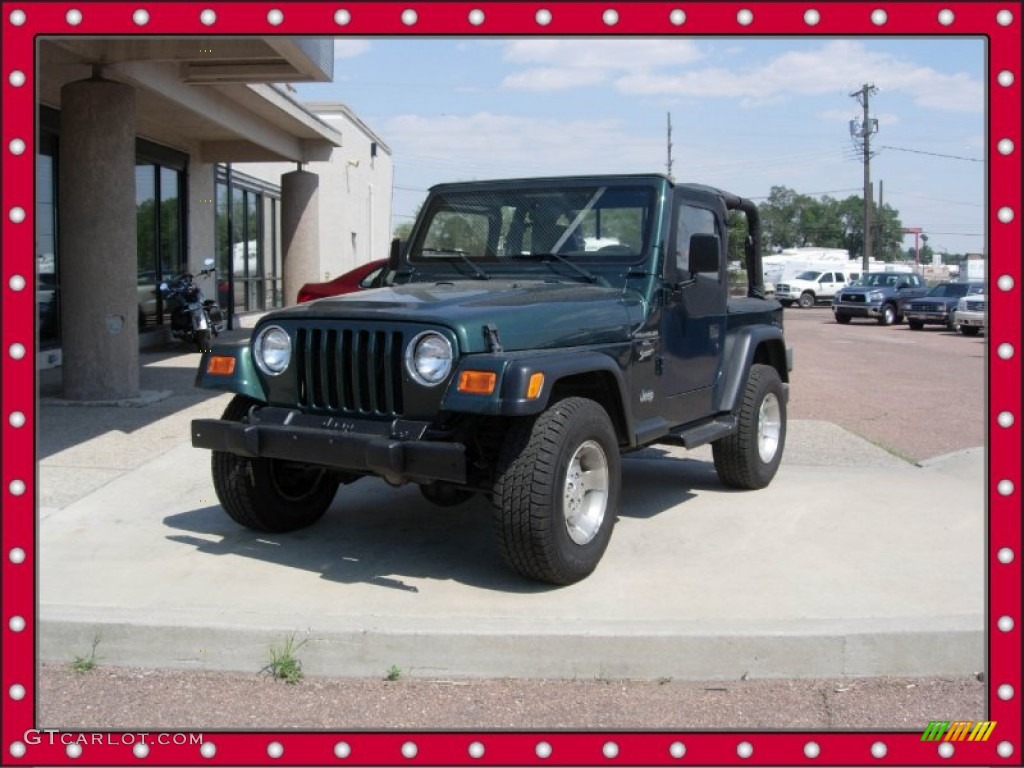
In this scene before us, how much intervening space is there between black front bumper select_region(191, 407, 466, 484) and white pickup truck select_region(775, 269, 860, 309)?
42790 mm

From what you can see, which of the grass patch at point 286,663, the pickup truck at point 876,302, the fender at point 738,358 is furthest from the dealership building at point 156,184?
the pickup truck at point 876,302

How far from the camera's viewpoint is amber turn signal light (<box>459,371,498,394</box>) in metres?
4.28

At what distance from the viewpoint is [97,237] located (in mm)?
9680

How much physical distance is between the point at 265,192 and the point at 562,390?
63.4 ft

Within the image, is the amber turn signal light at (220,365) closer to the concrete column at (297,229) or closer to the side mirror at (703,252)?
the side mirror at (703,252)

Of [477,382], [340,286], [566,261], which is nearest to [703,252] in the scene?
[566,261]

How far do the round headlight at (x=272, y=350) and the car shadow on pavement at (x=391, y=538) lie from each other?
38.0 inches

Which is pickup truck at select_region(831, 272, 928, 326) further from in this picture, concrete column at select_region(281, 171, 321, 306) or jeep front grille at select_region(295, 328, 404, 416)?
jeep front grille at select_region(295, 328, 404, 416)

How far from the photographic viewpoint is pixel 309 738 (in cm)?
255

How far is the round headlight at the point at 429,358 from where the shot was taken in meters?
4.50

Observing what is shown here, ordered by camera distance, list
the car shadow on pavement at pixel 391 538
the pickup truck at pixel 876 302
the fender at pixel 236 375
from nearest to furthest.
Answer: the car shadow on pavement at pixel 391 538 → the fender at pixel 236 375 → the pickup truck at pixel 876 302

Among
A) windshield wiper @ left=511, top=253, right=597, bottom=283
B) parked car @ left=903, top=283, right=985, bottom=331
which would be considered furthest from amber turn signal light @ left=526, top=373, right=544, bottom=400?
parked car @ left=903, top=283, right=985, bottom=331

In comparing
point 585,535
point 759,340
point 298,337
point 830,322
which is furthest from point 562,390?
point 830,322

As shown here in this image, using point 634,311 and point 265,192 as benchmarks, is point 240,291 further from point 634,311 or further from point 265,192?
point 634,311
